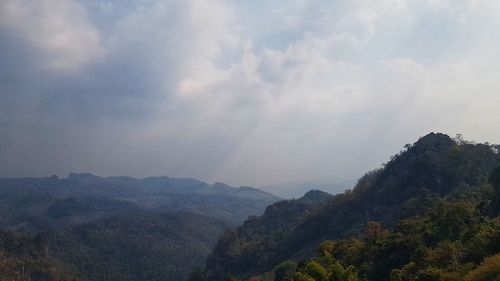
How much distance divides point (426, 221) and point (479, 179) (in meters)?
40.5

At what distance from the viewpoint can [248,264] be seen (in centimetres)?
14088

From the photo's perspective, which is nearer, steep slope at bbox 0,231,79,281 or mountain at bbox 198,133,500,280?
mountain at bbox 198,133,500,280

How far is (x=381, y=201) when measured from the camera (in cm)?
12225

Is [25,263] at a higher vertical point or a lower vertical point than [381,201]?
lower

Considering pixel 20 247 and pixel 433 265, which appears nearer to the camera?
pixel 433 265

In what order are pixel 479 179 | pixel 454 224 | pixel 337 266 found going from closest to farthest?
pixel 337 266 → pixel 454 224 → pixel 479 179

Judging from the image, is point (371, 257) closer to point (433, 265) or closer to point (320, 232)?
point (433, 265)

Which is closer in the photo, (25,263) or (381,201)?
(381,201)

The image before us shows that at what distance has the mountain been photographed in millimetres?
103250

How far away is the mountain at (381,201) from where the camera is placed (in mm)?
103250

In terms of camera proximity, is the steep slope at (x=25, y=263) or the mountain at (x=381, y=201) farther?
the steep slope at (x=25, y=263)

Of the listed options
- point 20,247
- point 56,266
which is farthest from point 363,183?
point 20,247

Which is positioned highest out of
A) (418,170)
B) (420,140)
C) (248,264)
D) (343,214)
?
(420,140)

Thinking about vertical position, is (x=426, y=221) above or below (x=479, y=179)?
below
